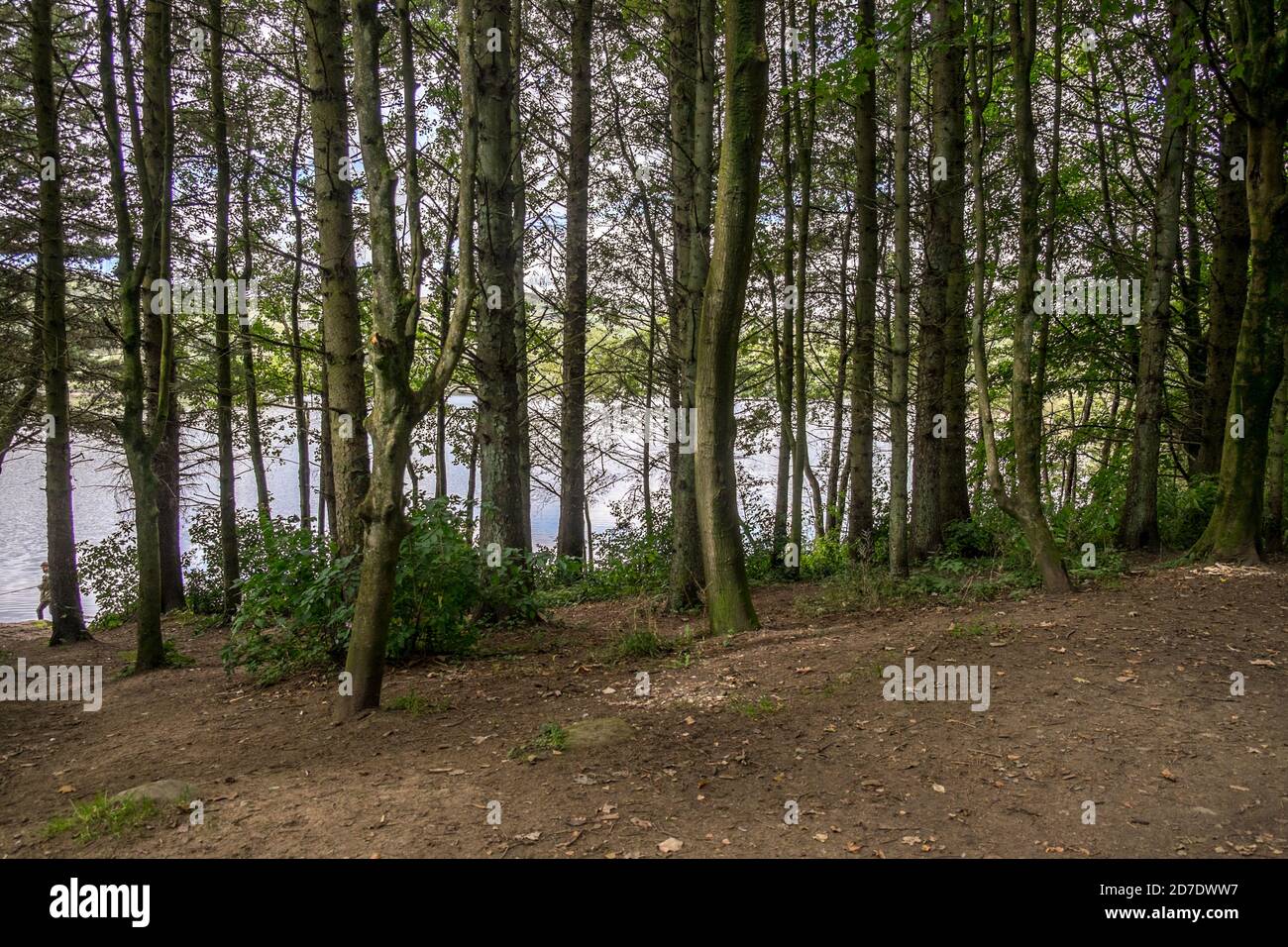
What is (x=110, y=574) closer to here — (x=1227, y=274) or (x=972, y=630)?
(x=972, y=630)

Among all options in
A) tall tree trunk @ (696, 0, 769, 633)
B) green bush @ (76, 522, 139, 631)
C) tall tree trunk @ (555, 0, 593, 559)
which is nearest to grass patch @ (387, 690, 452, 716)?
tall tree trunk @ (696, 0, 769, 633)

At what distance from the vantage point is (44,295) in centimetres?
984

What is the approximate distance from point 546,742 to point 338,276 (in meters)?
4.84

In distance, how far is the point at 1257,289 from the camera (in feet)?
25.7

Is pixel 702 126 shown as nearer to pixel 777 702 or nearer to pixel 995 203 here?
pixel 777 702

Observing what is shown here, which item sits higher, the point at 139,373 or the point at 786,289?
the point at 786,289

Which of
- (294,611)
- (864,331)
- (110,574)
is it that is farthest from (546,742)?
(110,574)

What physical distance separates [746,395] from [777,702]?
559 inches

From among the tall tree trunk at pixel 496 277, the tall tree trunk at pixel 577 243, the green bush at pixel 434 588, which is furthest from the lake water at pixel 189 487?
the green bush at pixel 434 588

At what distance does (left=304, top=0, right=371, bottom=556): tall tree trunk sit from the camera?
6.73 m

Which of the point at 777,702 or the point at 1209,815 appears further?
the point at 777,702

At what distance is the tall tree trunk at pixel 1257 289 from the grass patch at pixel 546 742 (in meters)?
7.64

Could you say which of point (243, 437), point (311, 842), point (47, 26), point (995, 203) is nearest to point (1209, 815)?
point (311, 842)

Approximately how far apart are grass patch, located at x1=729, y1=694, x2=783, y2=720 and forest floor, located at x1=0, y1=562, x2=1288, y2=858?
0.02 meters
